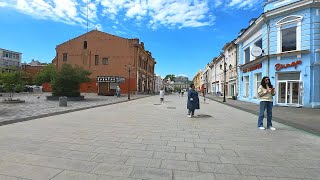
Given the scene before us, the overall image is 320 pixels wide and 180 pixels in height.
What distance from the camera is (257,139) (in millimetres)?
7500

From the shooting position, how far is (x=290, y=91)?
66.4 ft

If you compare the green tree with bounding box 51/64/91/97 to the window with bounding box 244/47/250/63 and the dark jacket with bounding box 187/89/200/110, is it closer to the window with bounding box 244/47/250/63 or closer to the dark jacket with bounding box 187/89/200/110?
the dark jacket with bounding box 187/89/200/110

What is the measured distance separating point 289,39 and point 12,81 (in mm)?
21313

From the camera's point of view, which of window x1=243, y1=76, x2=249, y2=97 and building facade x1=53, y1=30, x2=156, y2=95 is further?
building facade x1=53, y1=30, x2=156, y2=95

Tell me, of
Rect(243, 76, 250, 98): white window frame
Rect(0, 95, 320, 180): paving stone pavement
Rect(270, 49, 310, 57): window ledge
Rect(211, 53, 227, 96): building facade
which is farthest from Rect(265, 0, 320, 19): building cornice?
Rect(211, 53, 227, 96): building facade

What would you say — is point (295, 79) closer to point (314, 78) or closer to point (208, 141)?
point (314, 78)

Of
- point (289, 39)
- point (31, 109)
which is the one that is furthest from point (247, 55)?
point (31, 109)

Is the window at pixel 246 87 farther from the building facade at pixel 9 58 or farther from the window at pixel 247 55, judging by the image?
the building facade at pixel 9 58

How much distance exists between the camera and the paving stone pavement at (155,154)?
4.37 m

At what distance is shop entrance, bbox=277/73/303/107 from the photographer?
63.9 feet

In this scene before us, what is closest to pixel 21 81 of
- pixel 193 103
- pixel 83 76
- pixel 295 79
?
pixel 83 76

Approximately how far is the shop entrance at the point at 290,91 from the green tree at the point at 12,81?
20219mm

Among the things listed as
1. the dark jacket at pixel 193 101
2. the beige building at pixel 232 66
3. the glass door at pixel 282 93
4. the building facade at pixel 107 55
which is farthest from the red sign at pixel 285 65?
the building facade at pixel 107 55

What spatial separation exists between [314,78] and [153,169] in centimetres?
1780
